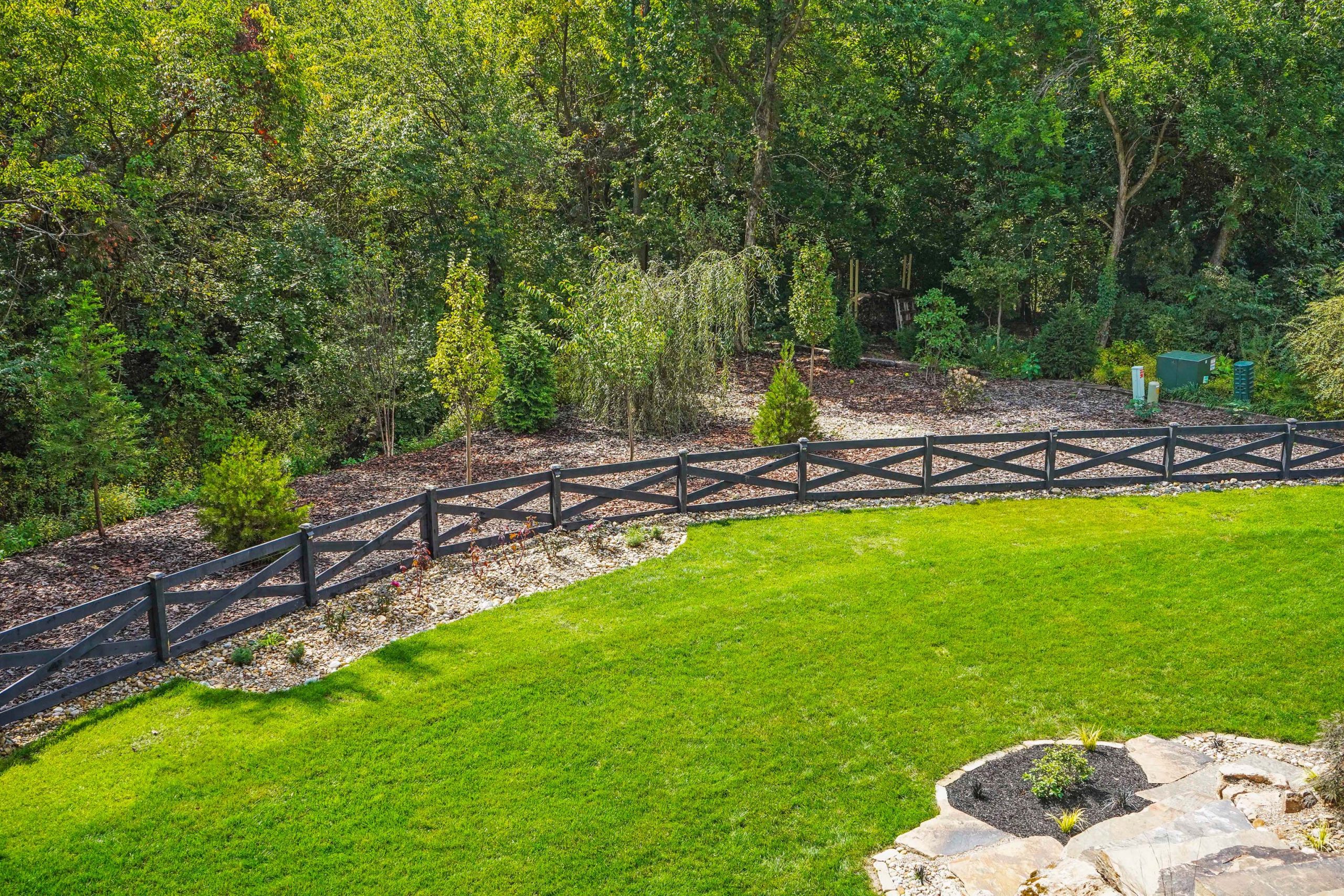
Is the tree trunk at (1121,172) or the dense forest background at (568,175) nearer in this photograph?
the dense forest background at (568,175)

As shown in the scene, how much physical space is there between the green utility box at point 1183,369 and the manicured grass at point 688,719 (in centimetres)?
877

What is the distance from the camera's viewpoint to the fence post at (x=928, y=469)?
1405cm

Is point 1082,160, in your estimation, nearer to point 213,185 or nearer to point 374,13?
point 374,13

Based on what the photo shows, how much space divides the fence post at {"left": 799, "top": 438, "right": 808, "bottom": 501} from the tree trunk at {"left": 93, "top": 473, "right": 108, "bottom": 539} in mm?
9473

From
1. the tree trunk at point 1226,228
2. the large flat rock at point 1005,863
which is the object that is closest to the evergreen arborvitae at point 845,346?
the tree trunk at point 1226,228

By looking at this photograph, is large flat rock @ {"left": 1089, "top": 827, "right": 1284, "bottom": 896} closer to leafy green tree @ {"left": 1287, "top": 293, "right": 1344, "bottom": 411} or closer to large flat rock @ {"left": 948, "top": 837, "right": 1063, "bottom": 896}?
large flat rock @ {"left": 948, "top": 837, "right": 1063, "bottom": 896}

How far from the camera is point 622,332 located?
15.0m

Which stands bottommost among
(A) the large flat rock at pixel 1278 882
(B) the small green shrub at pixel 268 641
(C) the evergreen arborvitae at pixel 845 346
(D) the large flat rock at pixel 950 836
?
(D) the large flat rock at pixel 950 836

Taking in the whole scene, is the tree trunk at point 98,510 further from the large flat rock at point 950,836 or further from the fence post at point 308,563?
the large flat rock at point 950,836

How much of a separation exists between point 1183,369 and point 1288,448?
584 centimetres

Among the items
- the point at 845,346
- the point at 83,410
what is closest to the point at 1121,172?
the point at 845,346

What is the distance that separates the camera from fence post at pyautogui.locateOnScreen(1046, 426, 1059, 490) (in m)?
14.3

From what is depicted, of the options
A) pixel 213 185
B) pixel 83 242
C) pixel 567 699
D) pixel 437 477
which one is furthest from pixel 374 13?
pixel 567 699

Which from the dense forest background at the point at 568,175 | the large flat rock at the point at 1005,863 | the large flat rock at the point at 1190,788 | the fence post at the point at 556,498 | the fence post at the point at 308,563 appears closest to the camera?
the large flat rock at the point at 1005,863
